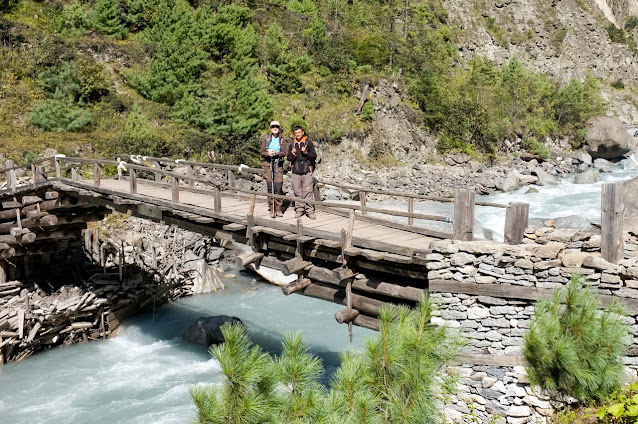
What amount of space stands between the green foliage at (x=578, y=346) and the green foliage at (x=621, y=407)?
0.15 m

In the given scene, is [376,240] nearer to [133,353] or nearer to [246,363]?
[246,363]

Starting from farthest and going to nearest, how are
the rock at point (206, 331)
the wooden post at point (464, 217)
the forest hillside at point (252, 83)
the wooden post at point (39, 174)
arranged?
the forest hillside at point (252, 83) → the rock at point (206, 331) → the wooden post at point (39, 174) → the wooden post at point (464, 217)

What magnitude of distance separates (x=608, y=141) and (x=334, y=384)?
1772 inches

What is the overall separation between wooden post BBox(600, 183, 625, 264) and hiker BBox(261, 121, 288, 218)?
5.78 meters

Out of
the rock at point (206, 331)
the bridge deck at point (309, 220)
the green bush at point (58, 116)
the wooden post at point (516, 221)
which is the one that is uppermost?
the green bush at point (58, 116)

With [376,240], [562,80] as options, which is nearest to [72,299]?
[376,240]

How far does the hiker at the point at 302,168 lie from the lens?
9.88 metres

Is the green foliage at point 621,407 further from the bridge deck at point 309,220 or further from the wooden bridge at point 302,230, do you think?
the bridge deck at point 309,220

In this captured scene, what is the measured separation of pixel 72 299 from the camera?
13859 mm

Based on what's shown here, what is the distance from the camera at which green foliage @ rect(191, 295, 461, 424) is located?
4742mm

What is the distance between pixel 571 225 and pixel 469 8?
169 feet

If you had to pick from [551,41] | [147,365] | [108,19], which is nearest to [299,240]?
[147,365]

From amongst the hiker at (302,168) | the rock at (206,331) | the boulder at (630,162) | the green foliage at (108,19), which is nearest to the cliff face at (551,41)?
the boulder at (630,162)

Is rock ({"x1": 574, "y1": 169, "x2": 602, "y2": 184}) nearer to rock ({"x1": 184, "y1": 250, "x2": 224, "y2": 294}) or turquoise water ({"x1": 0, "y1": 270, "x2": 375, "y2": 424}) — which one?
turquoise water ({"x1": 0, "y1": 270, "x2": 375, "y2": 424})
